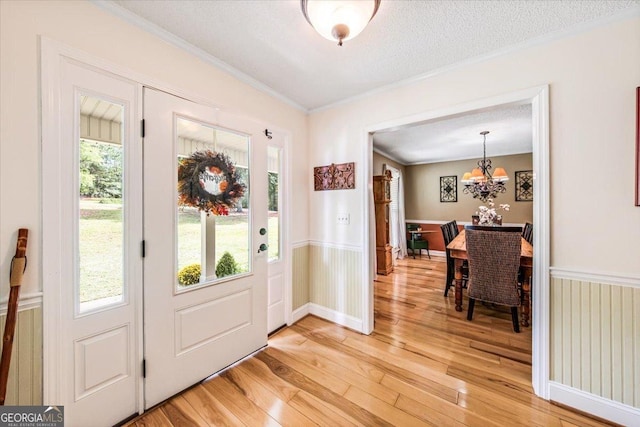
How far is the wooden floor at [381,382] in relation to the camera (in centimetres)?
147

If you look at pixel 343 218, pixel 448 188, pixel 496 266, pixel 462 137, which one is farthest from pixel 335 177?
pixel 448 188

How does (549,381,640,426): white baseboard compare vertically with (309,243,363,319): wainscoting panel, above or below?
below

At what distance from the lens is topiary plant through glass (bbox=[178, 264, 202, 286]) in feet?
5.55

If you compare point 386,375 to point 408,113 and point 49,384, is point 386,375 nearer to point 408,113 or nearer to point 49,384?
point 49,384

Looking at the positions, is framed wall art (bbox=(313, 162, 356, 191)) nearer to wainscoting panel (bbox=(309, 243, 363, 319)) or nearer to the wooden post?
wainscoting panel (bbox=(309, 243, 363, 319))

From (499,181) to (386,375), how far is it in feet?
14.0

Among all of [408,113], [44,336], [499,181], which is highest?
[408,113]

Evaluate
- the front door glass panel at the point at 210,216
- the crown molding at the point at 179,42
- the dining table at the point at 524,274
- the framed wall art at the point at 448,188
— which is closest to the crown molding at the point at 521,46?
the crown molding at the point at 179,42

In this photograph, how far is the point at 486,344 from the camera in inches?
88.5

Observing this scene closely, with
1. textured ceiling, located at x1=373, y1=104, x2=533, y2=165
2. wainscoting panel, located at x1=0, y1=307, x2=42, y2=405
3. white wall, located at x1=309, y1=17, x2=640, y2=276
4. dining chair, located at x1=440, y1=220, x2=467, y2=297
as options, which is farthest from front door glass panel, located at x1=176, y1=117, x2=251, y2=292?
dining chair, located at x1=440, y1=220, x2=467, y2=297

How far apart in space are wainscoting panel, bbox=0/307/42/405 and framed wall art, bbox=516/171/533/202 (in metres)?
7.40

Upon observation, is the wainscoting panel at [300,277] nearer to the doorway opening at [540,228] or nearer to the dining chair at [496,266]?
the dining chair at [496,266]

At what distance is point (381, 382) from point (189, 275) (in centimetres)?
162

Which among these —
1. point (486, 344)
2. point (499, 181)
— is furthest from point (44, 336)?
point (499, 181)
